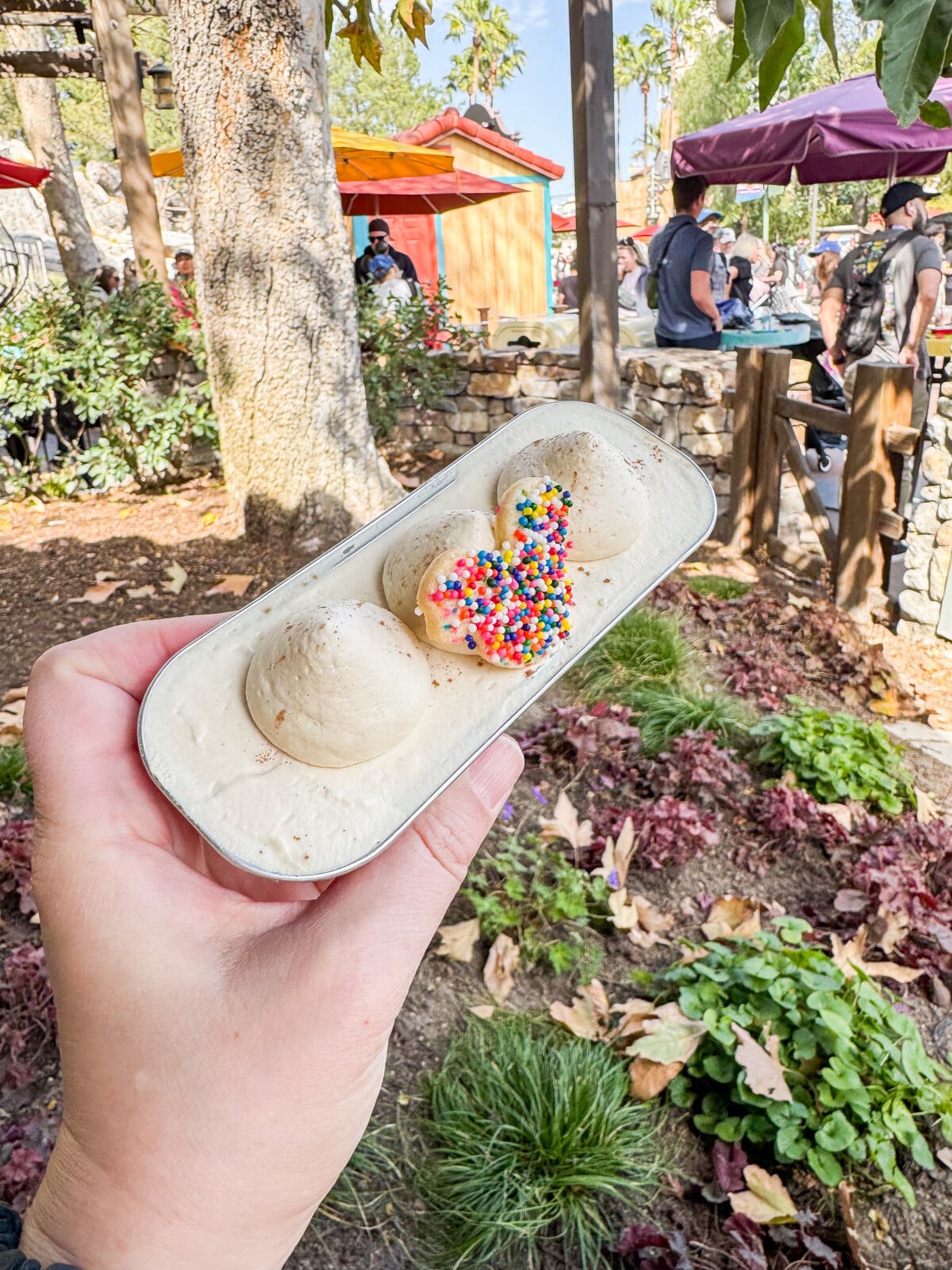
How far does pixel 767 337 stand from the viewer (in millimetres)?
8734

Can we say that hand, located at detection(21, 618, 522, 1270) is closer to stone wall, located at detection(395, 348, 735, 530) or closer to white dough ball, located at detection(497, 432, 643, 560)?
white dough ball, located at detection(497, 432, 643, 560)

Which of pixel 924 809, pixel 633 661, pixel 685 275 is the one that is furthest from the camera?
pixel 685 275

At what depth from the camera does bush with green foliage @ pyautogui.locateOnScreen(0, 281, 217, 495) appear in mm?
6449

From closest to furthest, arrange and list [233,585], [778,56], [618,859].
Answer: [778,56]
[618,859]
[233,585]

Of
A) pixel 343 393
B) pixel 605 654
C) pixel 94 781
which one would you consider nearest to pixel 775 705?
pixel 605 654

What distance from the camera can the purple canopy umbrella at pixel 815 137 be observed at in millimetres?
7360

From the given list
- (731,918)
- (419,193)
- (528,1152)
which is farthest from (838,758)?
(419,193)

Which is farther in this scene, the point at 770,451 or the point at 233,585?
the point at 770,451

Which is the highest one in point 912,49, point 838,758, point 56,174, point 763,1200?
point 56,174

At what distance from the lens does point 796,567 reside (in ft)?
18.2

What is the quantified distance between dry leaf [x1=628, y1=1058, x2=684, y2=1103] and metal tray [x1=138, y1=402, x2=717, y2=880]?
1219mm

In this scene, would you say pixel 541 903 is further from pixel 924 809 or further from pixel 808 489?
pixel 808 489

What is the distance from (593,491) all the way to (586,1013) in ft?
4.86

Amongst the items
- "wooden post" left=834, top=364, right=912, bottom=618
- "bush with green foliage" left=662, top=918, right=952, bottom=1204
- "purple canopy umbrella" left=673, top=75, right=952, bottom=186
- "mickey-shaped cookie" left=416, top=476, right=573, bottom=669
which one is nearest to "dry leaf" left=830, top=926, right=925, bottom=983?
"bush with green foliage" left=662, top=918, right=952, bottom=1204
